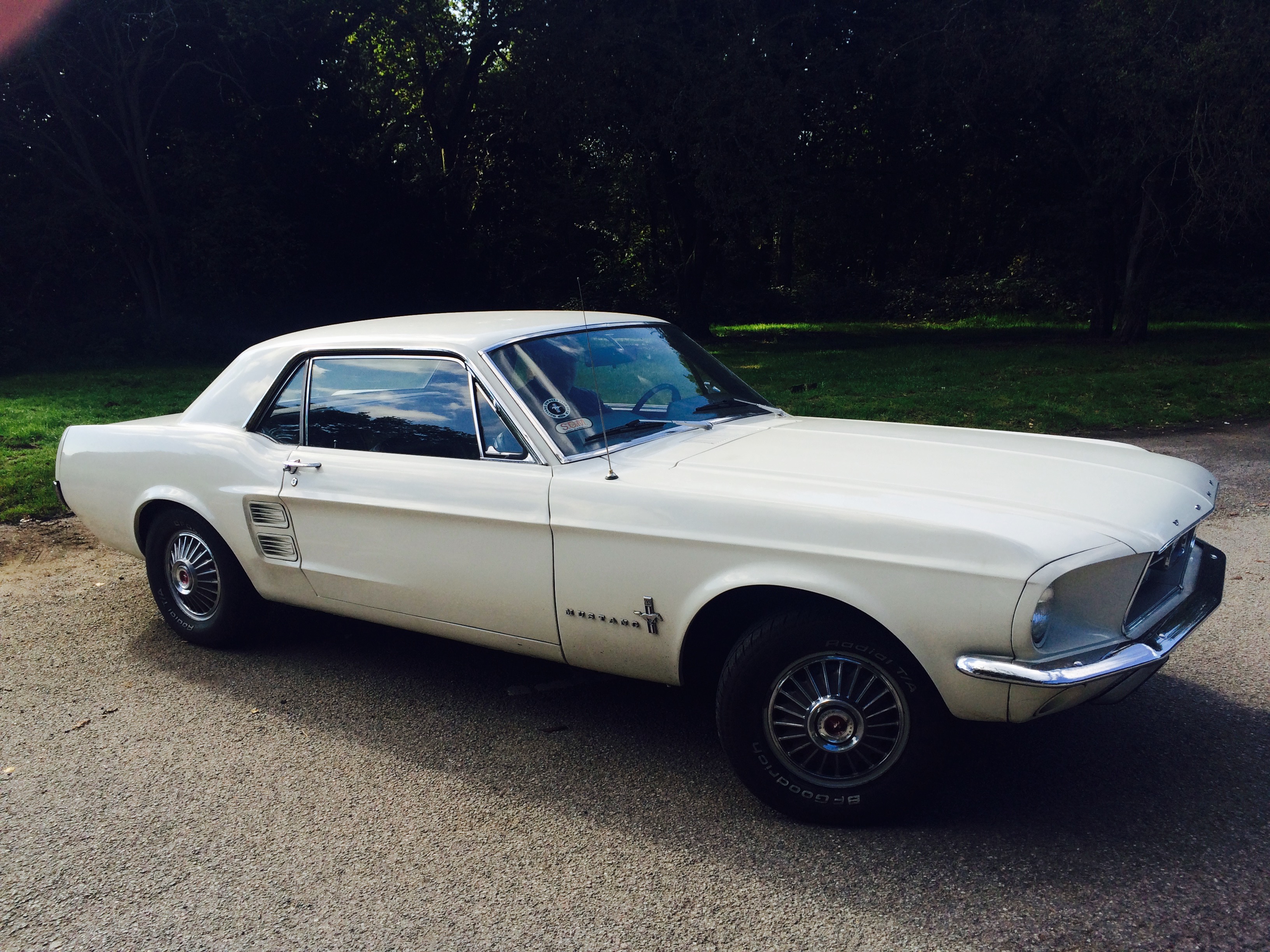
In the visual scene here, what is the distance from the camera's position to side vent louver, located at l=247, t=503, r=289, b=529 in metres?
4.28

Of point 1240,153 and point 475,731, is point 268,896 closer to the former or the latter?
point 475,731

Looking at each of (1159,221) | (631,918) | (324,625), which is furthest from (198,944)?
(1159,221)

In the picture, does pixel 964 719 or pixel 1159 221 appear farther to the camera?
pixel 1159 221

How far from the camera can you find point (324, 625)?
17.0ft

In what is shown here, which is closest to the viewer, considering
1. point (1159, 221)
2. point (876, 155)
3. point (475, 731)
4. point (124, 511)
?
point (475, 731)

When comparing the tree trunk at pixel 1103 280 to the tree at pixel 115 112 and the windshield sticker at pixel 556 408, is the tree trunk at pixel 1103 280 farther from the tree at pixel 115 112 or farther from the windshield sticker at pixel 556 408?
the windshield sticker at pixel 556 408

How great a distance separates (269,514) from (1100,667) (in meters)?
3.33

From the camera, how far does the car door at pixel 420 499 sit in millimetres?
3592

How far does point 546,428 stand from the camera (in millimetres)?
3670

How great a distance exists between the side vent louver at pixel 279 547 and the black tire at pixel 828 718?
2.10 m

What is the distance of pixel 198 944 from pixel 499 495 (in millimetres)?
1668

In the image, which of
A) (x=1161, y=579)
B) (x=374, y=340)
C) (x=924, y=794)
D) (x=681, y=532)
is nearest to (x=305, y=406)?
(x=374, y=340)

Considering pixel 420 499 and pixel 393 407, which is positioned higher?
pixel 393 407

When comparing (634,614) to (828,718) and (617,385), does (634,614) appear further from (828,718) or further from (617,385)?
(617,385)
